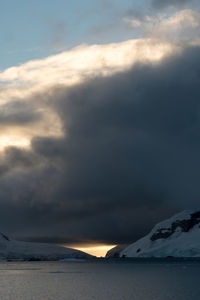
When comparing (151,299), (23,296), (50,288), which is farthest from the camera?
(50,288)

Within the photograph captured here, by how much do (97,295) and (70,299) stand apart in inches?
319

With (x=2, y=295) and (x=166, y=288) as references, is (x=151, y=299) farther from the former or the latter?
(x=2, y=295)

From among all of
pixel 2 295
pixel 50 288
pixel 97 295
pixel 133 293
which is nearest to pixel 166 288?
pixel 133 293

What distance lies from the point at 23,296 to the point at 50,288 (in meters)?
17.4

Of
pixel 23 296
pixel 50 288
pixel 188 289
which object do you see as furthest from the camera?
pixel 50 288

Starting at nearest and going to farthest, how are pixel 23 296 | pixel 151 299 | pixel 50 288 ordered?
pixel 151 299, pixel 23 296, pixel 50 288

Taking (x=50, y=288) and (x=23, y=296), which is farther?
(x=50, y=288)

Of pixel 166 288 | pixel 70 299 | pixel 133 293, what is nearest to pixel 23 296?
pixel 70 299

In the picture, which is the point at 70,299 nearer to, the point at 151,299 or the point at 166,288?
the point at 151,299

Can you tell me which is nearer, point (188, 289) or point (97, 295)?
point (97, 295)

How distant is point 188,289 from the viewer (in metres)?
101

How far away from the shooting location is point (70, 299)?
86750 mm

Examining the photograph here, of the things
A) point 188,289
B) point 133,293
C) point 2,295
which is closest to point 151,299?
point 133,293

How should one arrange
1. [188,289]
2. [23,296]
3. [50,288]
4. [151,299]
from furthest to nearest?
[50,288]
[188,289]
[23,296]
[151,299]
